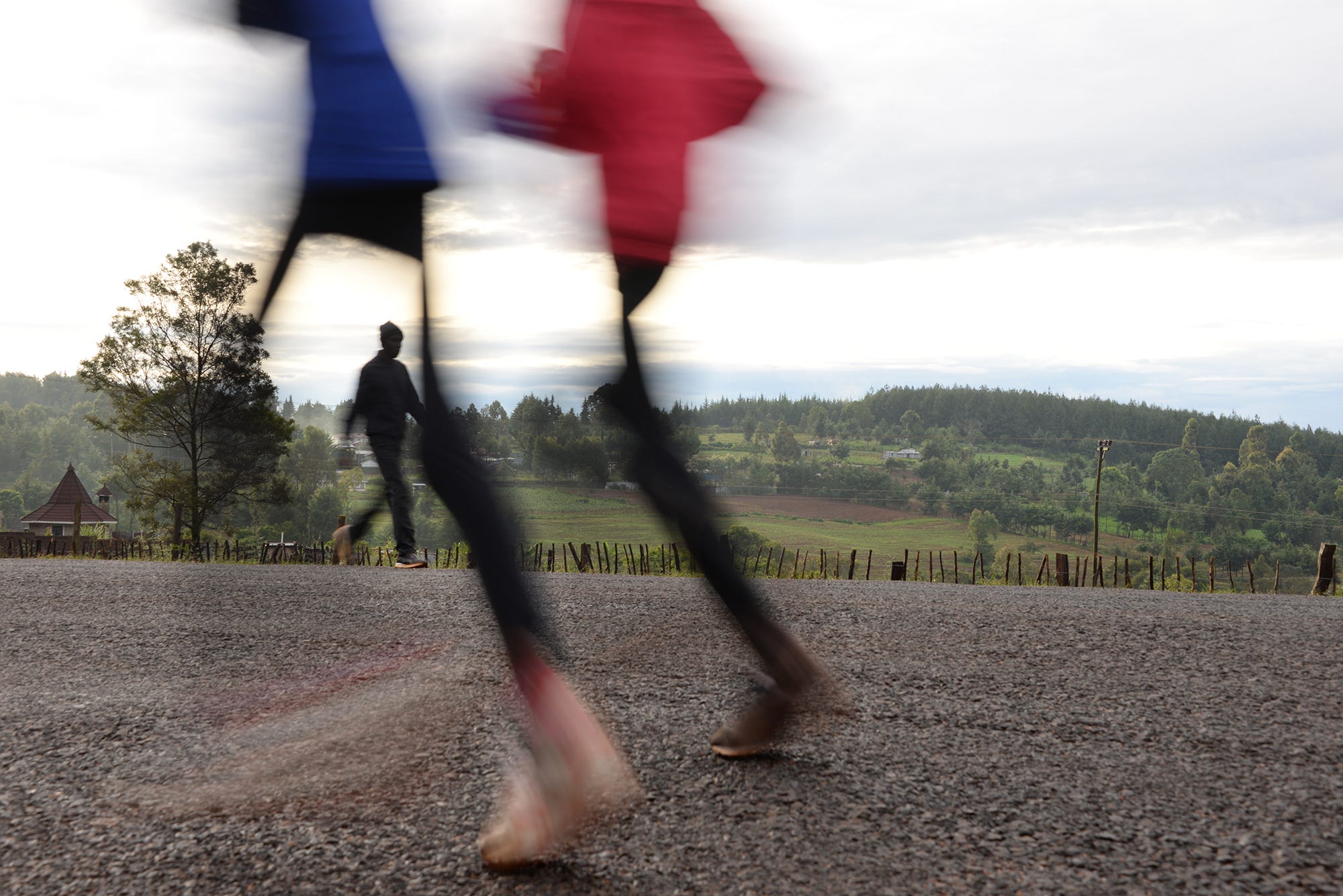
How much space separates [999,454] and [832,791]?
15271cm

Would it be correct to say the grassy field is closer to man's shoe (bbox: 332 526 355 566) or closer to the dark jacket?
man's shoe (bbox: 332 526 355 566)

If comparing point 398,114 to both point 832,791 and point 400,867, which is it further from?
point 832,791

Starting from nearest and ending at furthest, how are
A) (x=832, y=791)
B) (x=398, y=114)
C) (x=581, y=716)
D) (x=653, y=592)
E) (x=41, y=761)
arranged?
(x=398, y=114) → (x=581, y=716) → (x=832, y=791) → (x=41, y=761) → (x=653, y=592)

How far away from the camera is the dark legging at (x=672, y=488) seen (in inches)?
77.5

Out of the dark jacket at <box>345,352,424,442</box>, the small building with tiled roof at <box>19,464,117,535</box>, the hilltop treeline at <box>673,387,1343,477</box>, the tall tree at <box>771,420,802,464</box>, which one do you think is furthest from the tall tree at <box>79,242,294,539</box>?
the hilltop treeline at <box>673,387,1343,477</box>

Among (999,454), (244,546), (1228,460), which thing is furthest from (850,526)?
(244,546)

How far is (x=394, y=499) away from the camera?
2.59 meters

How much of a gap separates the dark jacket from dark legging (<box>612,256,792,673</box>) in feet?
1.54

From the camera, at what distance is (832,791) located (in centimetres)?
234

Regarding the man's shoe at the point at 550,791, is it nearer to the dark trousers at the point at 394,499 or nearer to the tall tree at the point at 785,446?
the dark trousers at the point at 394,499

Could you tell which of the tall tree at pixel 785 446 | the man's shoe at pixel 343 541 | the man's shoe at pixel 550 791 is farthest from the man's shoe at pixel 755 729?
the tall tree at pixel 785 446

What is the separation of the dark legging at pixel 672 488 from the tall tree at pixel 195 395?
2.66 feet

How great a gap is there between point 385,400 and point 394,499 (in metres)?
0.55

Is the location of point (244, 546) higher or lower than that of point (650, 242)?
lower
